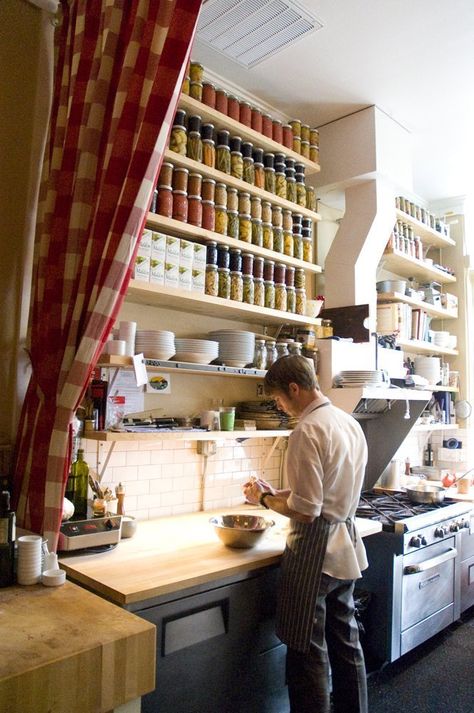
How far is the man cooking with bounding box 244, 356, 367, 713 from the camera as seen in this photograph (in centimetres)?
215

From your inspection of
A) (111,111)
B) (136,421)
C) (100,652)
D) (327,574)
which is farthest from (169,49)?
(327,574)

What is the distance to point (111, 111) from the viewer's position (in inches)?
84.0

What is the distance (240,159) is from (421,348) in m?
2.59

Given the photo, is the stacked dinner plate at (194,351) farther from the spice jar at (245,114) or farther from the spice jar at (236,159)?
the spice jar at (245,114)

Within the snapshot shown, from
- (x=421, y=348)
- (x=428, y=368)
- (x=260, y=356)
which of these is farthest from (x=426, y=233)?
(x=260, y=356)

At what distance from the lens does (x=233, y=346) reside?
2.98 m

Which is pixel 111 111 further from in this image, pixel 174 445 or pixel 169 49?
pixel 174 445

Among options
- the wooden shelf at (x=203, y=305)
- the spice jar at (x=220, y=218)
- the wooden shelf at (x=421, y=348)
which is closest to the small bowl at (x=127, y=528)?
the wooden shelf at (x=203, y=305)

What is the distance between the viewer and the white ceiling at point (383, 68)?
9.16 ft

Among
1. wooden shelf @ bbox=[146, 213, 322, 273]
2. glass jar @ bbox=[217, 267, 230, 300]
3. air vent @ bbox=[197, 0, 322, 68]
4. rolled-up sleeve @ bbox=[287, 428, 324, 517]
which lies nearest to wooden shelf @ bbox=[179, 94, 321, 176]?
air vent @ bbox=[197, 0, 322, 68]

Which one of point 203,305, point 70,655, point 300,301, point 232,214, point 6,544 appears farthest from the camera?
point 300,301

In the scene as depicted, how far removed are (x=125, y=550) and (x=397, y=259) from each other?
3.22 meters

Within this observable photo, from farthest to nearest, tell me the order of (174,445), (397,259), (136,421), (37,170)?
(397,259)
(174,445)
(136,421)
(37,170)

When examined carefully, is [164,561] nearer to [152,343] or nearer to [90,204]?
[152,343]
